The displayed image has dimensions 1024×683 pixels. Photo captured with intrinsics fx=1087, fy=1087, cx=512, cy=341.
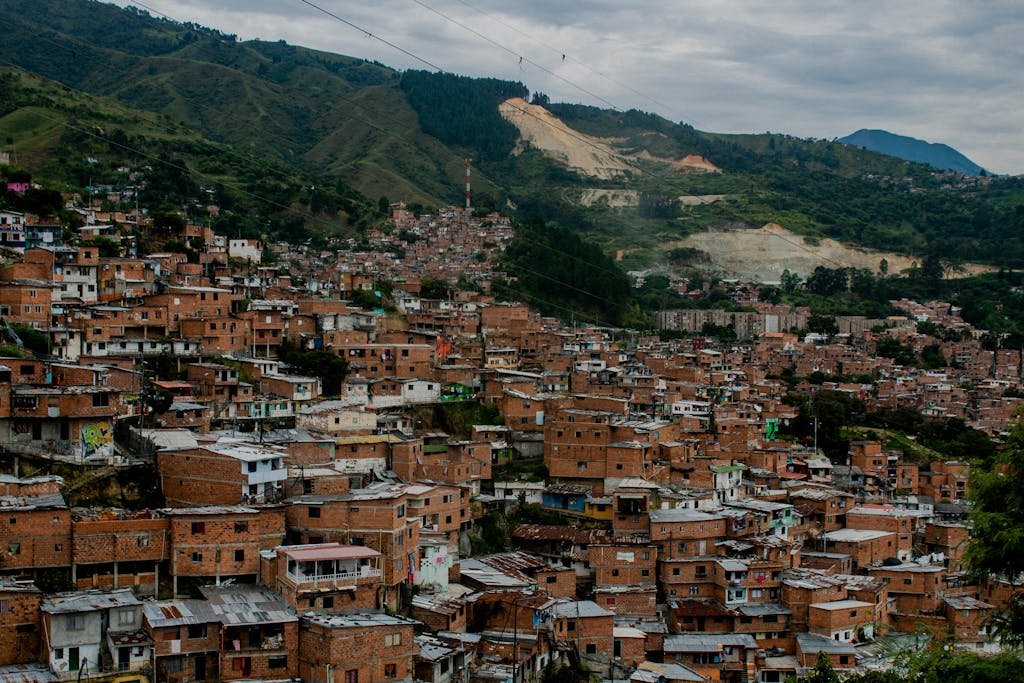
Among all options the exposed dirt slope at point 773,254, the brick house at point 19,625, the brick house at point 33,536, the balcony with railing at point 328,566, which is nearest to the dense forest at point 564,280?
the exposed dirt slope at point 773,254

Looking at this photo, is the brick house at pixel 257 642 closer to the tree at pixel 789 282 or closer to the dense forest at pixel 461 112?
the tree at pixel 789 282

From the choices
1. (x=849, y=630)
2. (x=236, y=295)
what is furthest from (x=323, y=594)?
(x=236, y=295)

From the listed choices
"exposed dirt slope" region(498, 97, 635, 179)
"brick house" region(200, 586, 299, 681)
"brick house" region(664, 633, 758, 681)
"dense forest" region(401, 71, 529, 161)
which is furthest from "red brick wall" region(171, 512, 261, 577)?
"exposed dirt slope" region(498, 97, 635, 179)

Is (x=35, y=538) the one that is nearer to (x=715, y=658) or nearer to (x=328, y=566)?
(x=328, y=566)

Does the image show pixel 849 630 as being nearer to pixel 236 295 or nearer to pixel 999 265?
pixel 236 295

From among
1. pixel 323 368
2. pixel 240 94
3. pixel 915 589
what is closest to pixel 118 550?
pixel 323 368

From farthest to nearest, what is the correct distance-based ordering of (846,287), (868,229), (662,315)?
(868,229) → (846,287) → (662,315)
